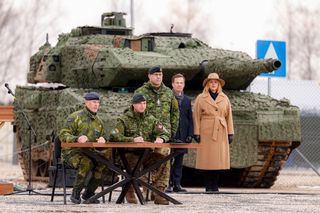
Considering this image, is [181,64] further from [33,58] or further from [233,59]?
[33,58]

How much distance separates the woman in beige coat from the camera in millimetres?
22422

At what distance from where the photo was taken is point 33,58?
2858 centimetres

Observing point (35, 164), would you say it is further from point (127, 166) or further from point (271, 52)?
point (127, 166)

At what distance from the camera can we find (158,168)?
18844 mm

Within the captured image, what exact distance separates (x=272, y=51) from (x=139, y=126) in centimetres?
981

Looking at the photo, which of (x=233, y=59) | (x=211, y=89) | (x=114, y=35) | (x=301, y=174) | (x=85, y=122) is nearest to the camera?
(x=85, y=122)

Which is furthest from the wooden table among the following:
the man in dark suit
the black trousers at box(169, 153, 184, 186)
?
the black trousers at box(169, 153, 184, 186)

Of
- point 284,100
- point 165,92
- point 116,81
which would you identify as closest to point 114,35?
point 116,81

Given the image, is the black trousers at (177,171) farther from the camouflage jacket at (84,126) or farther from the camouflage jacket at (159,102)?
the camouflage jacket at (84,126)

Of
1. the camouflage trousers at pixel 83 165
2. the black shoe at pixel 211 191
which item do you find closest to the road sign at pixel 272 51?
the black shoe at pixel 211 191

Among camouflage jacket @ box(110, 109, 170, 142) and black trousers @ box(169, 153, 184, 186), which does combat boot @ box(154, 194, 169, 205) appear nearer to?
camouflage jacket @ box(110, 109, 170, 142)

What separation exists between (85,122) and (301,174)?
54.4 ft

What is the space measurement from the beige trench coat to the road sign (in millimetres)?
5169

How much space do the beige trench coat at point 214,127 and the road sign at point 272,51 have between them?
17.0ft
